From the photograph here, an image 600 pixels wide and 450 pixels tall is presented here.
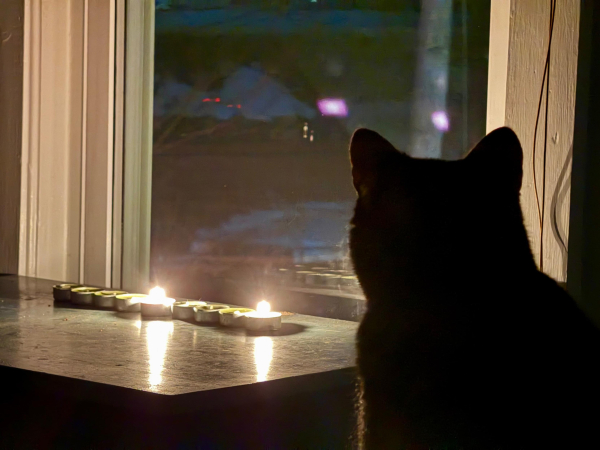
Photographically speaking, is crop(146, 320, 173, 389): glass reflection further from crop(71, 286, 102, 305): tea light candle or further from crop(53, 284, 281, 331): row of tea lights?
crop(71, 286, 102, 305): tea light candle

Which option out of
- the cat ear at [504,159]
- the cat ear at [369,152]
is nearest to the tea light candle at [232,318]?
the cat ear at [369,152]

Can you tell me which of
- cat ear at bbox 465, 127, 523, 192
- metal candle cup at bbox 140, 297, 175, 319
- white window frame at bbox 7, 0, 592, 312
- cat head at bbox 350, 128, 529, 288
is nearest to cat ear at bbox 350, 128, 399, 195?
cat head at bbox 350, 128, 529, 288

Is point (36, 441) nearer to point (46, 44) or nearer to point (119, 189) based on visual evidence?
point (119, 189)

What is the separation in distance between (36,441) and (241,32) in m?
1.22

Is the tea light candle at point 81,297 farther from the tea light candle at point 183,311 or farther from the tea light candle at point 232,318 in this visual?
the tea light candle at point 232,318

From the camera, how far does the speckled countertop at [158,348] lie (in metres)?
0.84

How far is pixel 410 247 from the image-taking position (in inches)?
32.1

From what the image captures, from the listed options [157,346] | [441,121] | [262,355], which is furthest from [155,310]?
[441,121]

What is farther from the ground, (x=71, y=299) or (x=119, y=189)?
(x=119, y=189)

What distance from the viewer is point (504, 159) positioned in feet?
2.79

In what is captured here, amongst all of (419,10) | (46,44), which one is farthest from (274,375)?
(46,44)

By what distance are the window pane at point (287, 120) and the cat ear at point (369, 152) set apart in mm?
531

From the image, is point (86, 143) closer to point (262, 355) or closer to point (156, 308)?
point (156, 308)

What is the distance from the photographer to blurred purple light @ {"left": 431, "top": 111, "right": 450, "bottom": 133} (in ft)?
4.59
